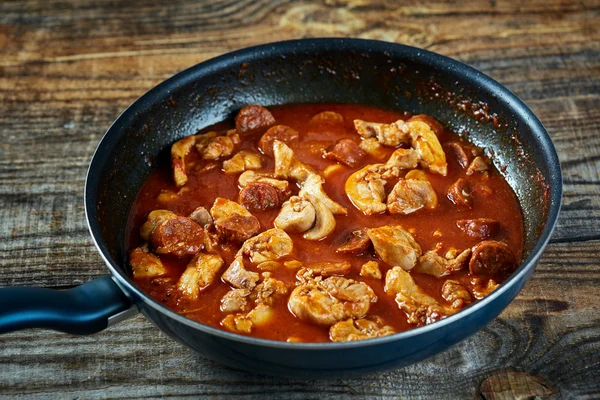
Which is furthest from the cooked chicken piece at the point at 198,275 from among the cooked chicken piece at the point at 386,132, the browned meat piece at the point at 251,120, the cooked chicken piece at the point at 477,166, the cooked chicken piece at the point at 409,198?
the cooked chicken piece at the point at 477,166

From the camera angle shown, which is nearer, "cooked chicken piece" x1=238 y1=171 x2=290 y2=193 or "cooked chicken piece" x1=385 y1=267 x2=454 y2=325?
"cooked chicken piece" x1=385 y1=267 x2=454 y2=325

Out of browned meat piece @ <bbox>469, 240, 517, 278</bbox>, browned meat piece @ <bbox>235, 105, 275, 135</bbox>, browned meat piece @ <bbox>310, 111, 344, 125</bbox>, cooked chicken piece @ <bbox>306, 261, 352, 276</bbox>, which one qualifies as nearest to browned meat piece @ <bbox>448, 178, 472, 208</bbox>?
browned meat piece @ <bbox>469, 240, 517, 278</bbox>

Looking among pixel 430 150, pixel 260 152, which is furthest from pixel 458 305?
pixel 260 152

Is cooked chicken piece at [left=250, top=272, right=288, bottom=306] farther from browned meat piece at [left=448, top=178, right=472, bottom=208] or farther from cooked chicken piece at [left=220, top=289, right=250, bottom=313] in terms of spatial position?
browned meat piece at [left=448, top=178, right=472, bottom=208]

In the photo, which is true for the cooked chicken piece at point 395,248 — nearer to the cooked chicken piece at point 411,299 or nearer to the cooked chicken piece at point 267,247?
the cooked chicken piece at point 411,299

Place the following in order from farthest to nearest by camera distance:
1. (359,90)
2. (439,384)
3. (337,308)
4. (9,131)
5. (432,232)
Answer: (9,131) → (359,90) → (432,232) → (439,384) → (337,308)

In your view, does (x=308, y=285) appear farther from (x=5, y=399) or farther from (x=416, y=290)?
(x=5, y=399)

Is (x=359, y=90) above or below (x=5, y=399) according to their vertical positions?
above
